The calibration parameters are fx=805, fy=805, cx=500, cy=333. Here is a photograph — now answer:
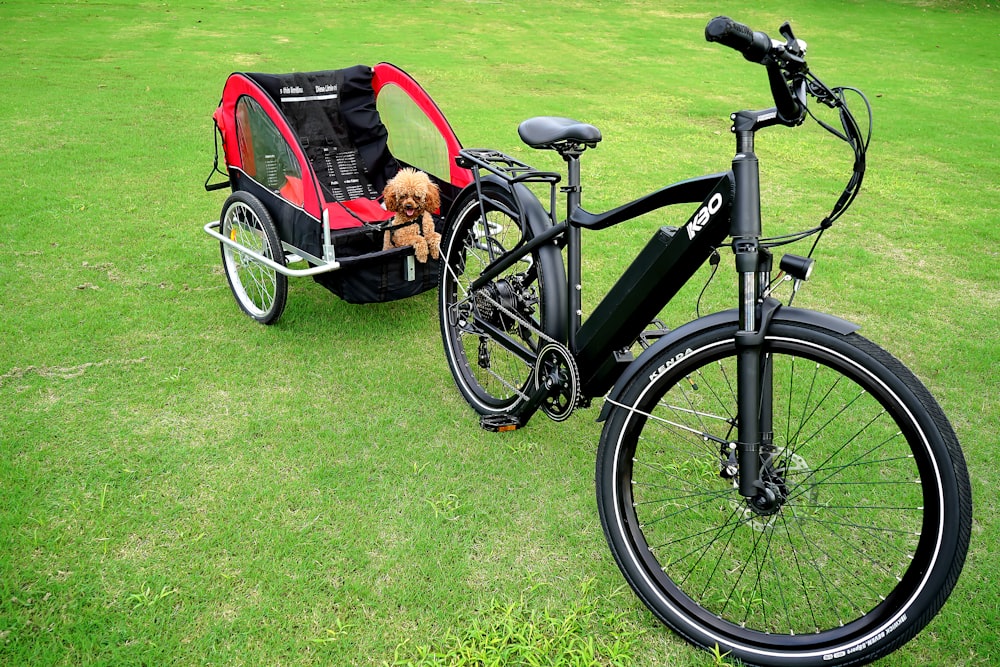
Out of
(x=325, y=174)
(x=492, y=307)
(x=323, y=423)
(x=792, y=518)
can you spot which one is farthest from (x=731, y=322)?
(x=325, y=174)

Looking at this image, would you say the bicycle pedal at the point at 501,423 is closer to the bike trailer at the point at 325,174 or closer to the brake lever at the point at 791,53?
the bike trailer at the point at 325,174

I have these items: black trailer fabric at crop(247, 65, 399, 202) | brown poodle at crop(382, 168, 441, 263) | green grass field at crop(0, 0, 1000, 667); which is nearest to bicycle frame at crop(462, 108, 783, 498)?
green grass field at crop(0, 0, 1000, 667)

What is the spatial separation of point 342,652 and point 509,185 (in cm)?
188

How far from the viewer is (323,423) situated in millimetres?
3666

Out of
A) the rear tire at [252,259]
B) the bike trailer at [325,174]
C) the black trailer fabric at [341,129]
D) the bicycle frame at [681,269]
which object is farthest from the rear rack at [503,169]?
the black trailer fabric at [341,129]

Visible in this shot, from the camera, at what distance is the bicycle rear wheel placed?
10.6 feet

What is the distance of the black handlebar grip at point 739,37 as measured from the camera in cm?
204

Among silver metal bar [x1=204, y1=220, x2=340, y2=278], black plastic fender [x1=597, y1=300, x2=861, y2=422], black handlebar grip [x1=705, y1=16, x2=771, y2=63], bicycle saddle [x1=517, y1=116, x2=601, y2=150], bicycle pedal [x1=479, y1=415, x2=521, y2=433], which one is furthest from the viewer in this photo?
silver metal bar [x1=204, y1=220, x2=340, y2=278]

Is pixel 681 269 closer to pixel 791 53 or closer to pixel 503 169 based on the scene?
pixel 791 53

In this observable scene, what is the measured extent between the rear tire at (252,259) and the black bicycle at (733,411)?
Answer: 97 cm

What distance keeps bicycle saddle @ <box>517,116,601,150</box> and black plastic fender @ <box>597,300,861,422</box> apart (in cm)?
85

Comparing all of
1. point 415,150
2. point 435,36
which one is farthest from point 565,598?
point 435,36

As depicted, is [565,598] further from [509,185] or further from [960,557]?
[509,185]

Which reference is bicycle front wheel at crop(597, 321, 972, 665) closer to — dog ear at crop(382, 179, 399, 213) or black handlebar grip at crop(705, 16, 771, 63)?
black handlebar grip at crop(705, 16, 771, 63)
